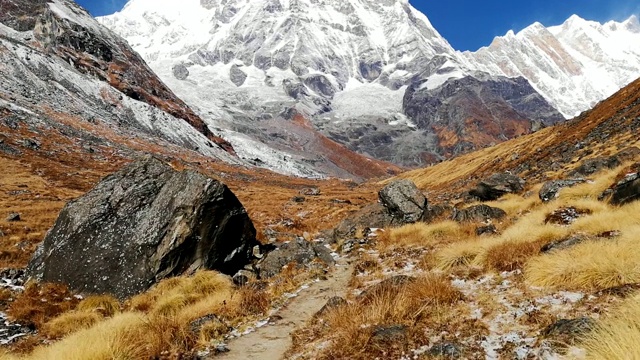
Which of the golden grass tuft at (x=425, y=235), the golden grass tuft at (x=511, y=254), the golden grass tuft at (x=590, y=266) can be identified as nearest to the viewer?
the golden grass tuft at (x=590, y=266)

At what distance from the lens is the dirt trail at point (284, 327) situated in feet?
27.4

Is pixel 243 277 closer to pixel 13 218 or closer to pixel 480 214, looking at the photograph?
pixel 480 214

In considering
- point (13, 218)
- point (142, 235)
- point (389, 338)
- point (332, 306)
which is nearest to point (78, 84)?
point (13, 218)

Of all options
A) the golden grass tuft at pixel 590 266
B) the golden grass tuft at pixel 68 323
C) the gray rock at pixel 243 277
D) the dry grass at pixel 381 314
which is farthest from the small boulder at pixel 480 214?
the golden grass tuft at pixel 68 323

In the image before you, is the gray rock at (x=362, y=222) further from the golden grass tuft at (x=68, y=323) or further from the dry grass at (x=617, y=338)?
the dry grass at (x=617, y=338)

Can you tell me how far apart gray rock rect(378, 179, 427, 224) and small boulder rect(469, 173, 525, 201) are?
655cm

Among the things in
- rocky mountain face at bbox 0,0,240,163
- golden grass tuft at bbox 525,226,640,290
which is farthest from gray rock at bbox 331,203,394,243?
rocky mountain face at bbox 0,0,240,163

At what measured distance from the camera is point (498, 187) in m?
28.1

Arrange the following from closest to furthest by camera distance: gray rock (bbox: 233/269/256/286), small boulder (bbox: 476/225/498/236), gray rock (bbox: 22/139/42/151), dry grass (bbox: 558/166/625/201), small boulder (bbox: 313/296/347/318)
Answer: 1. small boulder (bbox: 313/296/347/318)
2. gray rock (bbox: 233/269/256/286)
3. small boulder (bbox: 476/225/498/236)
4. dry grass (bbox: 558/166/625/201)
5. gray rock (bbox: 22/139/42/151)

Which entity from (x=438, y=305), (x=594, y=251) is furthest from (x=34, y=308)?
(x=594, y=251)

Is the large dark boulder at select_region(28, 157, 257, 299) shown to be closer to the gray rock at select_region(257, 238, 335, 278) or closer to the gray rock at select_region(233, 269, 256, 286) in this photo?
the gray rock at select_region(233, 269, 256, 286)

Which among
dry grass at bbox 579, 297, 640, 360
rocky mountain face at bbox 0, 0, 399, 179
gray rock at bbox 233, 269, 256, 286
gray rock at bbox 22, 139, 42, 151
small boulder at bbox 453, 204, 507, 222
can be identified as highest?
rocky mountain face at bbox 0, 0, 399, 179

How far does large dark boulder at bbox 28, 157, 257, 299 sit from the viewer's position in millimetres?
14695

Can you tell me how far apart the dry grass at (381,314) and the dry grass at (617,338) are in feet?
9.07
